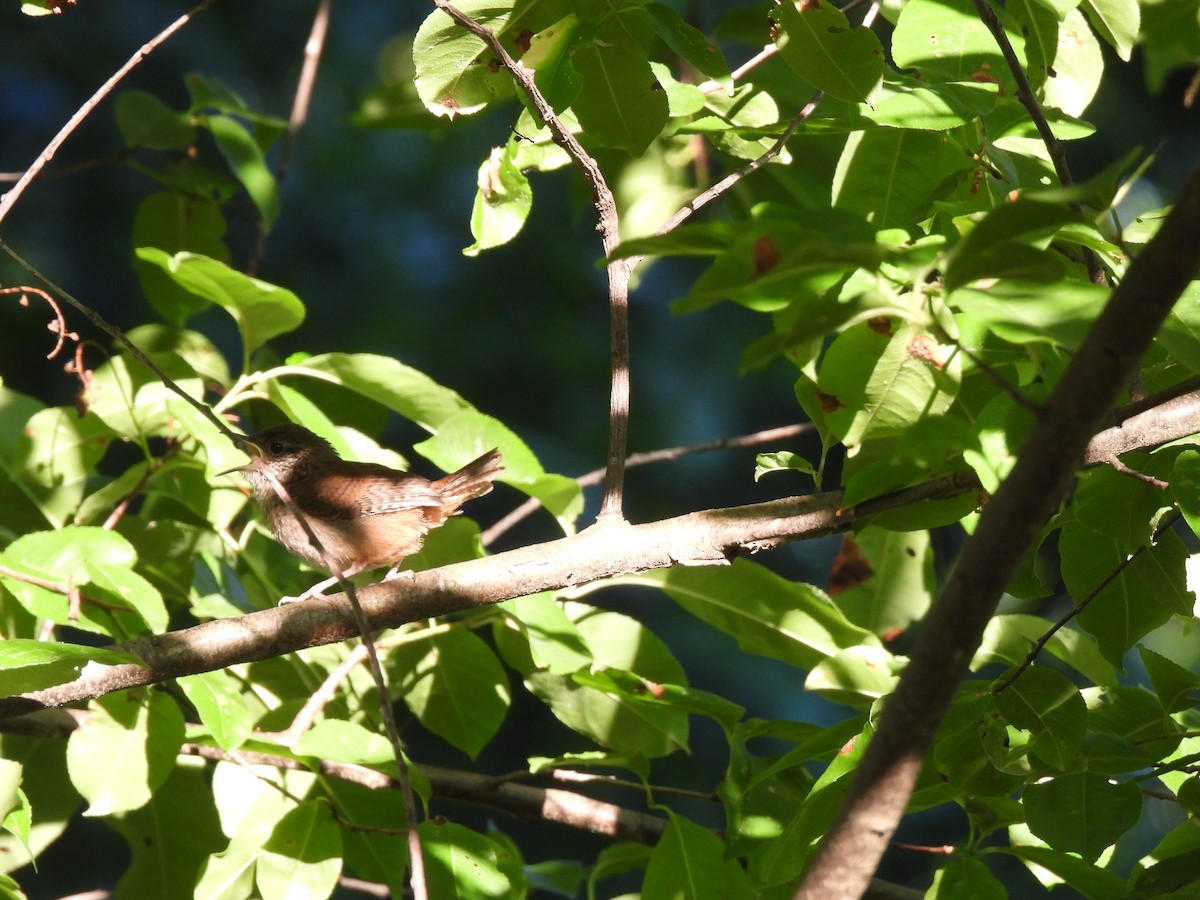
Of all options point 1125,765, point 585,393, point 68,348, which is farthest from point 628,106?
point 585,393

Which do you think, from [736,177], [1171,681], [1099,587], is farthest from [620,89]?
[1171,681]

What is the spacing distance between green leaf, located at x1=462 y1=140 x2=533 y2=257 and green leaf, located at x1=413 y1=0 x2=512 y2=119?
117mm

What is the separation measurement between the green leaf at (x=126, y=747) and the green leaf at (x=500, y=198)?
111 cm

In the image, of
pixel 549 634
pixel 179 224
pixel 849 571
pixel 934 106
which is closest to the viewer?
pixel 934 106

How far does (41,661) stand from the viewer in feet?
5.54

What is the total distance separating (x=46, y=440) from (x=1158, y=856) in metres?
2.53

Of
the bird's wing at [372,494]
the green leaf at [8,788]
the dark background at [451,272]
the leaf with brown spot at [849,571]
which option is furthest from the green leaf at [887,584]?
the dark background at [451,272]

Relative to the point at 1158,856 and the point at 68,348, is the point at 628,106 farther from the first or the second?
the point at 68,348

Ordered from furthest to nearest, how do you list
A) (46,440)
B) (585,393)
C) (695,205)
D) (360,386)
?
(585,393), (46,440), (360,386), (695,205)

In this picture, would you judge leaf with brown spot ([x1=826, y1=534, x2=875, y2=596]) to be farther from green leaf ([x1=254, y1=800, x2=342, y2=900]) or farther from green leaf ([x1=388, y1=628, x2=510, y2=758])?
green leaf ([x1=254, y1=800, x2=342, y2=900])

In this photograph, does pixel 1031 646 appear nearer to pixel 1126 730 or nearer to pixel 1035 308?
pixel 1126 730

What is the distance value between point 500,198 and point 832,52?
624 millimetres

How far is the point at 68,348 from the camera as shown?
512 centimetres

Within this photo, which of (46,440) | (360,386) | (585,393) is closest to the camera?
(360,386)
